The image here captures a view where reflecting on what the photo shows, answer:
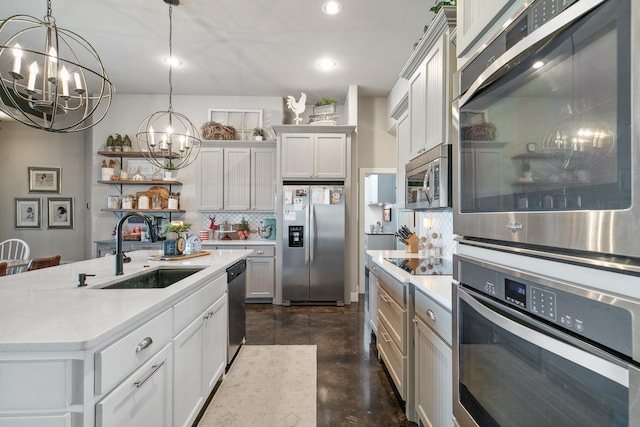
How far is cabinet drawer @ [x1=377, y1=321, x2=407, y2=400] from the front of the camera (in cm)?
191

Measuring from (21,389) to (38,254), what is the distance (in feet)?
17.1

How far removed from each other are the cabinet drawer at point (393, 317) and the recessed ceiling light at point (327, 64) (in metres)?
2.84

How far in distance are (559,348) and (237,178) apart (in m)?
4.55

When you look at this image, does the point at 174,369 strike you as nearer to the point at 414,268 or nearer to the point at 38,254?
the point at 414,268

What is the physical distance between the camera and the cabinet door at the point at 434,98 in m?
1.93

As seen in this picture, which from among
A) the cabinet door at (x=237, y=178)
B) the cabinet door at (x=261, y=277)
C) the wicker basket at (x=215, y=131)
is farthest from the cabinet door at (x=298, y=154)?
the cabinet door at (x=261, y=277)

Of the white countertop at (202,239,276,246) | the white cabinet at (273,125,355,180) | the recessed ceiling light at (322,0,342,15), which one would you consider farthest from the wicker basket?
the recessed ceiling light at (322,0,342,15)

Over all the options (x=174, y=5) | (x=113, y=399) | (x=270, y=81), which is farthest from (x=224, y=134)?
(x=113, y=399)

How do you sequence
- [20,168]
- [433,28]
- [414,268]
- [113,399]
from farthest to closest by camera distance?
[20,168]
[414,268]
[433,28]
[113,399]

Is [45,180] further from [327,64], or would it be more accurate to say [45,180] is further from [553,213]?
[553,213]

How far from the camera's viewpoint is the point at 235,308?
2648 mm

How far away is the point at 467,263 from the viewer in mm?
956

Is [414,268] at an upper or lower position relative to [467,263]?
lower

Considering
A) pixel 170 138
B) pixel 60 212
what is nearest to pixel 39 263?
pixel 170 138
